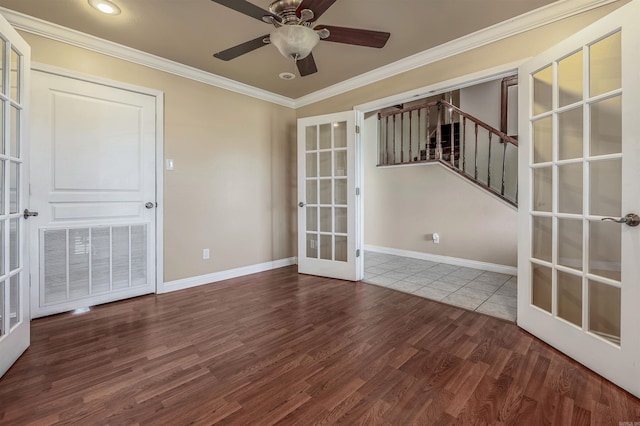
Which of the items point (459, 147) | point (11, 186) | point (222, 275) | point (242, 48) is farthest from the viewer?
point (459, 147)

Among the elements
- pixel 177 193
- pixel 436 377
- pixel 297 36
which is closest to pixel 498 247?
pixel 436 377

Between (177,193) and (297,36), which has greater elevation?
(297,36)

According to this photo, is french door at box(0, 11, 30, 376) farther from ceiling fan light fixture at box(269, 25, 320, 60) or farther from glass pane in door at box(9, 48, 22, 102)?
ceiling fan light fixture at box(269, 25, 320, 60)

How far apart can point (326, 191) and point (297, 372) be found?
2411mm

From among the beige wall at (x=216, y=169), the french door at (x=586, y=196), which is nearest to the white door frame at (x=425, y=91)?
the french door at (x=586, y=196)

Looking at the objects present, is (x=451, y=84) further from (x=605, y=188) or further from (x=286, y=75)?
(x=286, y=75)

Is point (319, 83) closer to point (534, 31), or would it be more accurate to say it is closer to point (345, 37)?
point (345, 37)

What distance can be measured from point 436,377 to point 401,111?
453 cm

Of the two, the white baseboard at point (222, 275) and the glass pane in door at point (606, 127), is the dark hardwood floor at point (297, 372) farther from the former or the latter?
the glass pane in door at point (606, 127)

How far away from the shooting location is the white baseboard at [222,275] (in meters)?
3.15

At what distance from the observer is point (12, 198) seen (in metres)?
1.81

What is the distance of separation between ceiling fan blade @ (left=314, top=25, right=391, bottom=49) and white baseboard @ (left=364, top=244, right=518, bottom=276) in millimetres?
3499

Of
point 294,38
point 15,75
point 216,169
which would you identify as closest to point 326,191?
point 216,169

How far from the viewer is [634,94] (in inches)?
59.0
